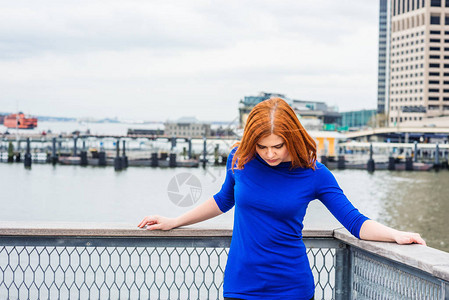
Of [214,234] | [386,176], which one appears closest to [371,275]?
[214,234]

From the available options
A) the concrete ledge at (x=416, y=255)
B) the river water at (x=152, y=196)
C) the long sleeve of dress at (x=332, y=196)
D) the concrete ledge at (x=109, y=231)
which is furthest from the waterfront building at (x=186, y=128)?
the long sleeve of dress at (x=332, y=196)

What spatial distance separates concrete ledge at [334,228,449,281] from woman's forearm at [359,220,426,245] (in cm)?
3

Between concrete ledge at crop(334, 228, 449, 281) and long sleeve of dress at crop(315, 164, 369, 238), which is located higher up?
long sleeve of dress at crop(315, 164, 369, 238)

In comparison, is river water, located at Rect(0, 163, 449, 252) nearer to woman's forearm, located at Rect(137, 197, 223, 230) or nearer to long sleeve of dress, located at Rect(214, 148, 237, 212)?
woman's forearm, located at Rect(137, 197, 223, 230)

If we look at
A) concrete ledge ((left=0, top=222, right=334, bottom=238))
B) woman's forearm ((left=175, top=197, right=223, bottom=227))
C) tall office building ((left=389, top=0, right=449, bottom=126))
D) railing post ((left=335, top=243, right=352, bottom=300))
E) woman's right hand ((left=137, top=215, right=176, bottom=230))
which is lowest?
railing post ((left=335, top=243, right=352, bottom=300))

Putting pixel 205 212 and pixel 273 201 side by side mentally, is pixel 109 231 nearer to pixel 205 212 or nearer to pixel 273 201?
pixel 205 212

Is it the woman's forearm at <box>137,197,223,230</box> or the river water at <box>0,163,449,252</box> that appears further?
the river water at <box>0,163,449,252</box>

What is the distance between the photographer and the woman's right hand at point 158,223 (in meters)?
3.52

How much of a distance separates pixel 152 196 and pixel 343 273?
39.1m

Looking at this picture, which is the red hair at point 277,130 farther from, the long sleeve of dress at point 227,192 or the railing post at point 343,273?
the railing post at point 343,273

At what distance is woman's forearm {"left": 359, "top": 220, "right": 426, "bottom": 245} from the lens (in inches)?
118

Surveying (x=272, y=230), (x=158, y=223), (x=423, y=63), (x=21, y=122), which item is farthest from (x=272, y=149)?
(x=21, y=122)

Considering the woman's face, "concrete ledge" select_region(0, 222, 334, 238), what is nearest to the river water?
"concrete ledge" select_region(0, 222, 334, 238)

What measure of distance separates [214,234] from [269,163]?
118 centimetres
